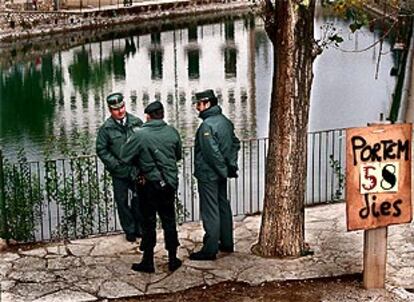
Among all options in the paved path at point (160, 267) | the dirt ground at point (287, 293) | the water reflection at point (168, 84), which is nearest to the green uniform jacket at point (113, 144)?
the paved path at point (160, 267)

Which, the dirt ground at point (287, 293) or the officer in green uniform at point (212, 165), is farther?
the officer in green uniform at point (212, 165)

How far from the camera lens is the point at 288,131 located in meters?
7.14

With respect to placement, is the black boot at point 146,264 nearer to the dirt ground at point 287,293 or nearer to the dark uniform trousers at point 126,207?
the dirt ground at point 287,293

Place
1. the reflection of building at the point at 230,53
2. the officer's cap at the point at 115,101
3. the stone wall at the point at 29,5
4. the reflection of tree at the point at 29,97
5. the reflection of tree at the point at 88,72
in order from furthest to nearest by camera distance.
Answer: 1. the stone wall at the point at 29,5
2. the reflection of building at the point at 230,53
3. the reflection of tree at the point at 88,72
4. the reflection of tree at the point at 29,97
5. the officer's cap at the point at 115,101

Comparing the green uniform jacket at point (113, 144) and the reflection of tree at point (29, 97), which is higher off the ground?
the green uniform jacket at point (113, 144)

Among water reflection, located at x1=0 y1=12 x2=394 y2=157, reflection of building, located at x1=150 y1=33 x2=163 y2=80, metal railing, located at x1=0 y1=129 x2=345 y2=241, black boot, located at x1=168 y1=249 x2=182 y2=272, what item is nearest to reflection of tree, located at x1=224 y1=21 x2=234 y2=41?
water reflection, located at x1=0 y1=12 x2=394 y2=157

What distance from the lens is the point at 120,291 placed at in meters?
6.68

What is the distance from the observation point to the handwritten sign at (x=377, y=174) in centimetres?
647

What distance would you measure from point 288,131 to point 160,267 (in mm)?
1522

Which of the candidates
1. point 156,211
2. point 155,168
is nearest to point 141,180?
point 155,168

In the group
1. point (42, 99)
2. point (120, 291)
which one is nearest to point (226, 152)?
point (120, 291)

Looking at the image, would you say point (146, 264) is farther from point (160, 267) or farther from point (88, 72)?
point (88, 72)

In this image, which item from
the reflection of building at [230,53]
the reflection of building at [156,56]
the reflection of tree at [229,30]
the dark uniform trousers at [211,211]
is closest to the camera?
the dark uniform trousers at [211,211]

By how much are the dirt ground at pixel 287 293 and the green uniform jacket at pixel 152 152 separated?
2.86ft
